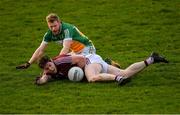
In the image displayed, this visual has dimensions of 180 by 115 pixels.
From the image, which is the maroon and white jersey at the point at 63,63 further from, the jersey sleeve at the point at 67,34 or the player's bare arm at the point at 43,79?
the jersey sleeve at the point at 67,34

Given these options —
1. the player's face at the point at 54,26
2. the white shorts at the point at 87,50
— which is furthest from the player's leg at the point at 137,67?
the player's face at the point at 54,26

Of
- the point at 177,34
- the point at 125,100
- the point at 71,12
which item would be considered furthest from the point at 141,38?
the point at 125,100

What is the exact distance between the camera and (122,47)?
17.5 m

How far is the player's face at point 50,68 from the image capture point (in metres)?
13.0

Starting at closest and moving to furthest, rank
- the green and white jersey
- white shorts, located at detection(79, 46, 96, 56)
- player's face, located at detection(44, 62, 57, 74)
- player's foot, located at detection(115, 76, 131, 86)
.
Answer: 1. player's foot, located at detection(115, 76, 131, 86)
2. player's face, located at detection(44, 62, 57, 74)
3. the green and white jersey
4. white shorts, located at detection(79, 46, 96, 56)

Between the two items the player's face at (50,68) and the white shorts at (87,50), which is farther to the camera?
the white shorts at (87,50)

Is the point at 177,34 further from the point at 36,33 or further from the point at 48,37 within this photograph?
the point at 48,37

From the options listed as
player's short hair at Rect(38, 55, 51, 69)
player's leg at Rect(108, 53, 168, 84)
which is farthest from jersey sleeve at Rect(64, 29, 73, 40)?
player's leg at Rect(108, 53, 168, 84)

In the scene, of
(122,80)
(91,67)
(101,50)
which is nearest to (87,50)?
(91,67)

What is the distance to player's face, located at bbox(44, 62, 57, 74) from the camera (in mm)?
12968

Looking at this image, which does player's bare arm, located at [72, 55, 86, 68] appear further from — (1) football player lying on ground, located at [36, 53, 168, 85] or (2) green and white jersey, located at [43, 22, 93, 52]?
(2) green and white jersey, located at [43, 22, 93, 52]

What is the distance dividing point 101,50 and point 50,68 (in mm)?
4425

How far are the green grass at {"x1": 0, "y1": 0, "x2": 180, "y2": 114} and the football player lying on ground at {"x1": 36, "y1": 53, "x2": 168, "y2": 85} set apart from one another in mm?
191

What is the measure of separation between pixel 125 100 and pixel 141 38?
737cm
